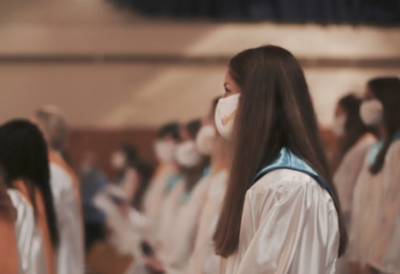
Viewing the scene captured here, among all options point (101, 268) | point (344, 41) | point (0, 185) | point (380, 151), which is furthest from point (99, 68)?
point (0, 185)

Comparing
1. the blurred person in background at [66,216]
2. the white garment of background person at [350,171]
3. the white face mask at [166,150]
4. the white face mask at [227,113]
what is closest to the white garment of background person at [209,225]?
the blurred person in background at [66,216]

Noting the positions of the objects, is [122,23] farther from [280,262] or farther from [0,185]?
[280,262]

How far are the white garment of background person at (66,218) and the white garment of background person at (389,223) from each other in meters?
2.04

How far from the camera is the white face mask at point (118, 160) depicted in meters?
16.8

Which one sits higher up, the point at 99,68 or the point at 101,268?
the point at 99,68

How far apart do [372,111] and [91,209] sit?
22.4 ft

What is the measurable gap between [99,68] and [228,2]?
8.09ft

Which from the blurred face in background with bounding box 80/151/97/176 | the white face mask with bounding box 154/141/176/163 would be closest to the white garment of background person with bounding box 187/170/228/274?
the white face mask with bounding box 154/141/176/163

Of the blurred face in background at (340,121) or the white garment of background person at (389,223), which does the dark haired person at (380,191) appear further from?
the blurred face in background at (340,121)

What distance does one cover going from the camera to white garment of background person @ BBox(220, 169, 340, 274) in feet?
11.7

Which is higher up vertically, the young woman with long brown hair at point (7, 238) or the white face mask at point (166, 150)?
the young woman with long brown hair at point (7, 238)

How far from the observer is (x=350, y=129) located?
328 inches

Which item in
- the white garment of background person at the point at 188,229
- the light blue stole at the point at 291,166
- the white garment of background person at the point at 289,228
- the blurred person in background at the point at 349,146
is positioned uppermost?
the light blue stole at the point at 291,166

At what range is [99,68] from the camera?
17.8 meters
